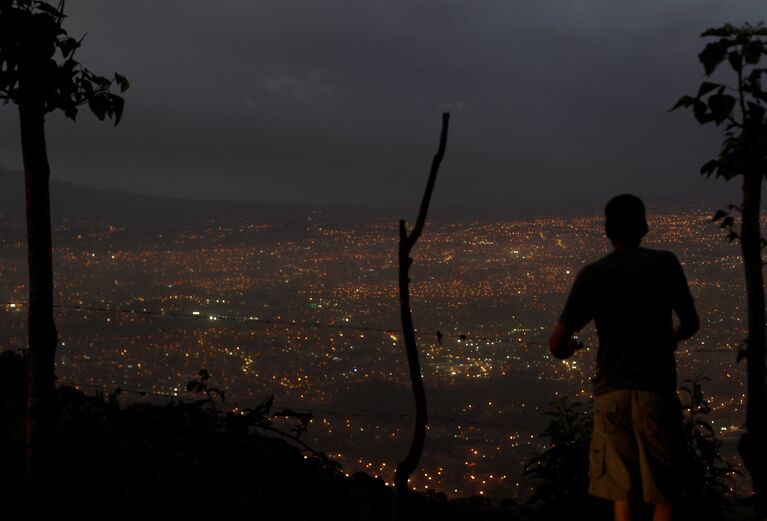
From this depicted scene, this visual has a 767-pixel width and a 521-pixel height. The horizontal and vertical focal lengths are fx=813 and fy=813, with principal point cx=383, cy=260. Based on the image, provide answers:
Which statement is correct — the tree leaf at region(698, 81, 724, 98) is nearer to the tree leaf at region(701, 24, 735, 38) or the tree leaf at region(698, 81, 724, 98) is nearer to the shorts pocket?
the tree leaf at region(701, 24, 735, 38)

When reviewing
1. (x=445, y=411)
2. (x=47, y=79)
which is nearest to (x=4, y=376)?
(x=47, y=79)

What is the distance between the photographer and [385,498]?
6699 millimetres

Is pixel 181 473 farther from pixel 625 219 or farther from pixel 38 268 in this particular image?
pixel 625 219

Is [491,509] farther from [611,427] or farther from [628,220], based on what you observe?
[628,220]

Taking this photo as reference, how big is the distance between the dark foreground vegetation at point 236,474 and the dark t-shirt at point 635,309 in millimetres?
528

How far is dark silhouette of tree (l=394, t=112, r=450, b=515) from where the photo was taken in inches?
155

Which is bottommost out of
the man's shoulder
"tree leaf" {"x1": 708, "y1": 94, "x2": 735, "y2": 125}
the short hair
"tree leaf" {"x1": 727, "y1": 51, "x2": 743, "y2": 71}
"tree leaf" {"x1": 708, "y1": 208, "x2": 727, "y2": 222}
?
the man's shoulder

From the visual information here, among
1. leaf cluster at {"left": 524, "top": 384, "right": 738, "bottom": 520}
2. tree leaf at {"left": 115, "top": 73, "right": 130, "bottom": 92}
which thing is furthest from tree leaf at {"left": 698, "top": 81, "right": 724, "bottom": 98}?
tree leaf at {"left": 115, "top": 73, "right": 130, "bottom": 92}

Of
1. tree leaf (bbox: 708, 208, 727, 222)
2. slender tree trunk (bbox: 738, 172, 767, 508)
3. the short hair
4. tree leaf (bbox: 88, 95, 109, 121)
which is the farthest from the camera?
tree leaf (bbox: 708, 208, 727, 222)

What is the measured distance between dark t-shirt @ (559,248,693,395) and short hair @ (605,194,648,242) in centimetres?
9

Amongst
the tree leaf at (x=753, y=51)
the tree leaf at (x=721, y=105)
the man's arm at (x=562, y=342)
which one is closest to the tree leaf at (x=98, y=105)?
the man's arm at (x=562, y=342)

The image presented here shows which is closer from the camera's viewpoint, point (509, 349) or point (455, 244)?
point (509, 349)

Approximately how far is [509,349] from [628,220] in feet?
227

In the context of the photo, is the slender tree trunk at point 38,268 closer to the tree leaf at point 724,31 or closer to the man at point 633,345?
the man at point 633,345
